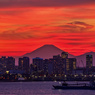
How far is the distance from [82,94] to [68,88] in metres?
39.7

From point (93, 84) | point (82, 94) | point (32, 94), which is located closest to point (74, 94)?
point (82, 94)

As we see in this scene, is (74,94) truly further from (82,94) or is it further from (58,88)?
(58,88)

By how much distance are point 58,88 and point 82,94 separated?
1631 inches

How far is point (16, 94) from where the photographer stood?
157 meters

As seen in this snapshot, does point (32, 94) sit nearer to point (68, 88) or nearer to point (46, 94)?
point (46, 94)

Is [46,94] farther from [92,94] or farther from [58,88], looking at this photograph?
[58,88]

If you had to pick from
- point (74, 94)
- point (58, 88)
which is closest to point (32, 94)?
point (74, 94)

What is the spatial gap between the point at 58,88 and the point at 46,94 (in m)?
40.1

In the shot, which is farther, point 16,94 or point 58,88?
point 58,88

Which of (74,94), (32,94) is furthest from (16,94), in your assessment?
(74,94)

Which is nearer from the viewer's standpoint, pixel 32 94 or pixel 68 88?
pixel 32 94

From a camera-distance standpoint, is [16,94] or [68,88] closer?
[16,94]

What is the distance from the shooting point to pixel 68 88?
196m

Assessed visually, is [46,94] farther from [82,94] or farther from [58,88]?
[58,88]
